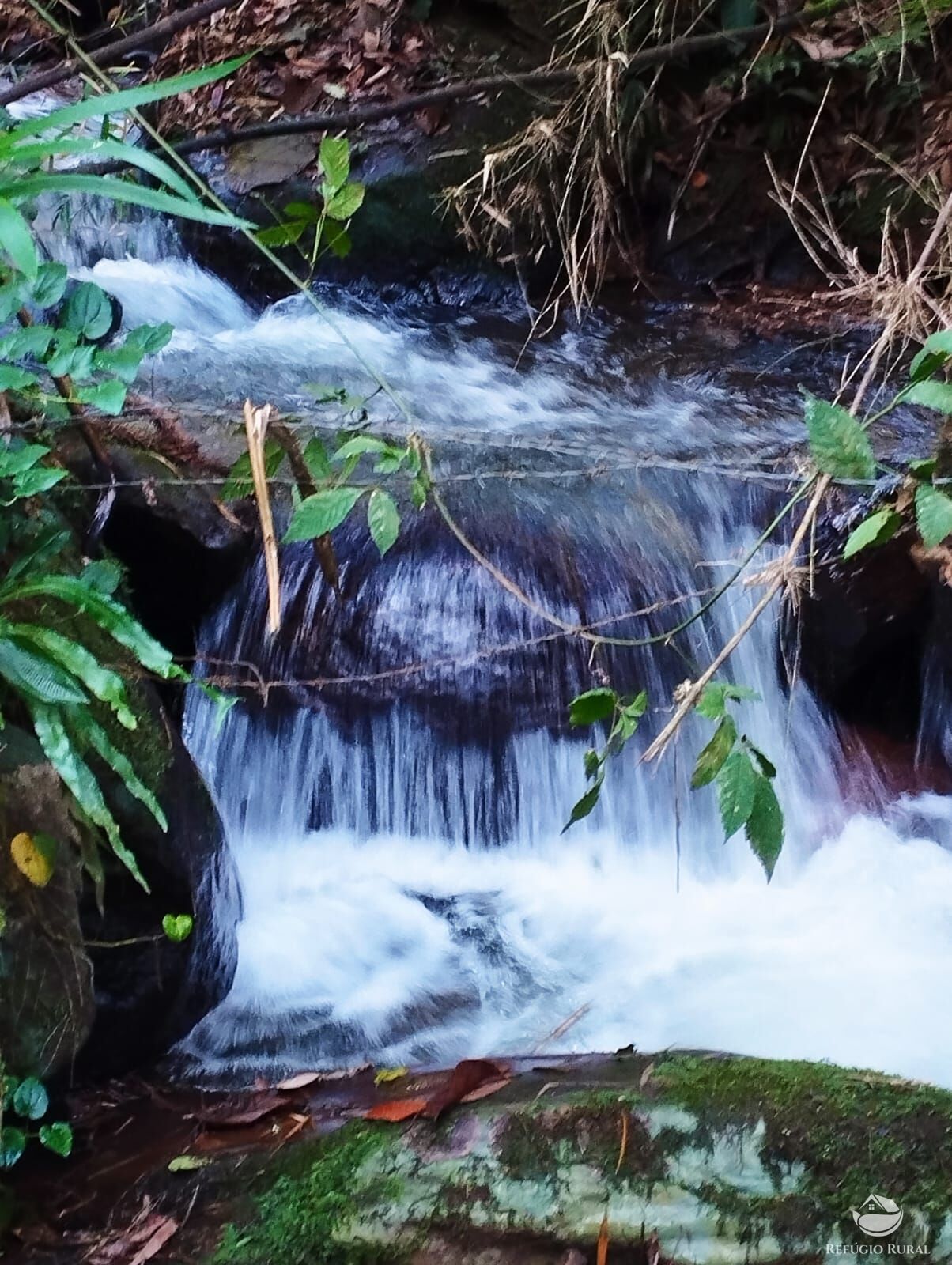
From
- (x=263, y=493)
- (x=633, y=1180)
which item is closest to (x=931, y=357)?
(x=263, y=493)

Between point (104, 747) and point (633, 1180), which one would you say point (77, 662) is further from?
point (633, 1180)

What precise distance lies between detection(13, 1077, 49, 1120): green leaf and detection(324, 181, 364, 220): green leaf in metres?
1.86

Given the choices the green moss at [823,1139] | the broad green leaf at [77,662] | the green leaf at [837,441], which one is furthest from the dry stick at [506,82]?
the green moss at [823,1139]

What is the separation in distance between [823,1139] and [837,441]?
114cm

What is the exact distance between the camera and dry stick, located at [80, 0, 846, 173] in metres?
4.54

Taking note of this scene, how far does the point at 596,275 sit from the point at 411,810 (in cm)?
355

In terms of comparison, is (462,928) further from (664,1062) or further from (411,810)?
(664,1062)

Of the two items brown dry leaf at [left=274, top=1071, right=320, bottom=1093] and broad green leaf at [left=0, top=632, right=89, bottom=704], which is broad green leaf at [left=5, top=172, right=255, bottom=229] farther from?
brown dry leaf at [left=274, top=1071, right=320, bottom=1093]

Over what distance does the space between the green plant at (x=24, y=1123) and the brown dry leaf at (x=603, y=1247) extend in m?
1.01

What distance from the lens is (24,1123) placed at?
1875 millimetres

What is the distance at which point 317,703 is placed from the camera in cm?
325

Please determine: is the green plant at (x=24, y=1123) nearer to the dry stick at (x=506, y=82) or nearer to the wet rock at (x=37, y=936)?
the wet rock at (x=37, y=936)

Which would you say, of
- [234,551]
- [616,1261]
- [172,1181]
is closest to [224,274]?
[234,551]

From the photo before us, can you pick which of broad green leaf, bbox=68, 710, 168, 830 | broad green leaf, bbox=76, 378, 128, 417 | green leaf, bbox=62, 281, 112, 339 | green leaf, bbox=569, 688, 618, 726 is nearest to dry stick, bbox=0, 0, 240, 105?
green leaf, bbox=62, 281, 112, 339
